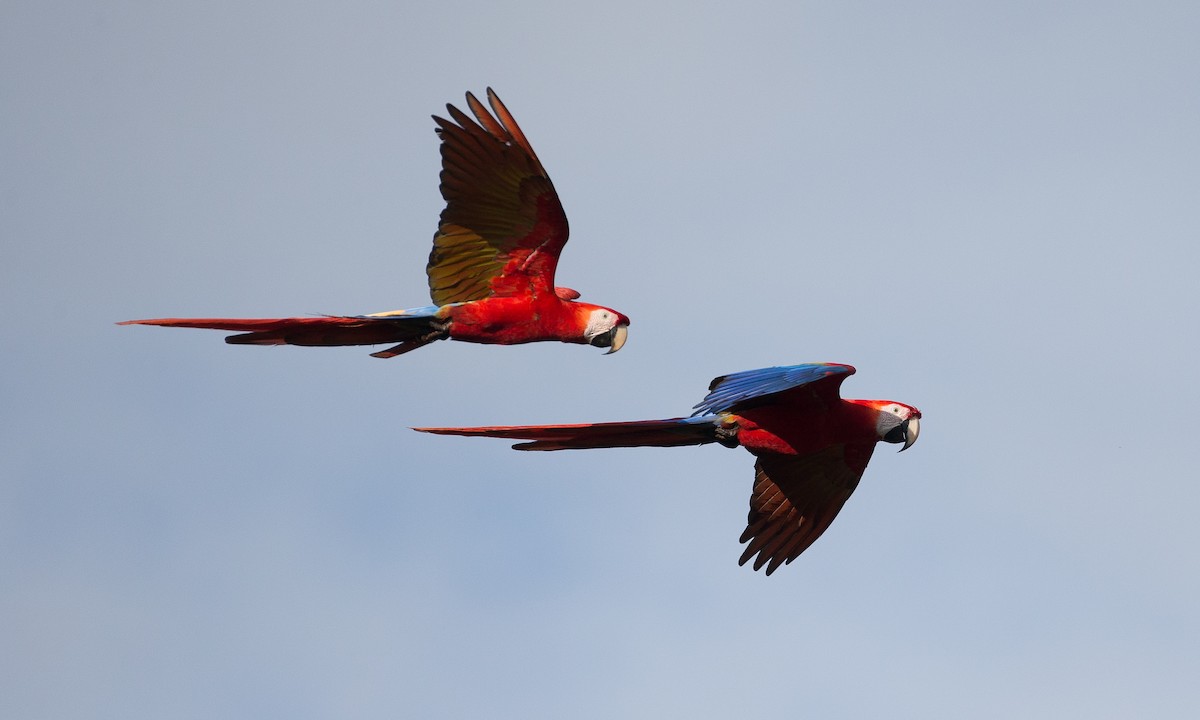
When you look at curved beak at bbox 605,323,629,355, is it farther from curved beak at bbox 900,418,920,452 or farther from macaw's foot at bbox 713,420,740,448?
curved beak at bbox 900,418,920,452

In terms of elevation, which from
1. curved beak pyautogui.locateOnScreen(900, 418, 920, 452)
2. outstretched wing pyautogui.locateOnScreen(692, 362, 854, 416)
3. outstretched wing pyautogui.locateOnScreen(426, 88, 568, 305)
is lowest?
curved beak pyautogui.locateOnScreen(900, 418, 920, 452)

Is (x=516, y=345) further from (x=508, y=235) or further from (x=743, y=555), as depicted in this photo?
(x=743, y=555)

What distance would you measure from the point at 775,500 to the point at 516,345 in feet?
6.89

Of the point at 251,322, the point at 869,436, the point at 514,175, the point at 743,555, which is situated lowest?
the point at 743,555

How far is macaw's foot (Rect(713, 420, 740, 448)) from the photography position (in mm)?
10698

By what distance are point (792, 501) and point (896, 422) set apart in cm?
100

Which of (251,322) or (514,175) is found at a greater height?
(514,175)

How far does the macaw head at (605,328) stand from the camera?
36.6 feet

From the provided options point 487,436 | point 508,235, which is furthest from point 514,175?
point 487,436

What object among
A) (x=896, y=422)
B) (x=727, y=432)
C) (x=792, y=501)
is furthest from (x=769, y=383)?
(x=792, y=501)

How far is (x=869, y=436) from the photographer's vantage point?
1111 centimetres

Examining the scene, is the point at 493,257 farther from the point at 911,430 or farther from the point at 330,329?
the point at 911,430

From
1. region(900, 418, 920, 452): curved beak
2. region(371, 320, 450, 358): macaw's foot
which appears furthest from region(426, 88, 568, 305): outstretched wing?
region(900, 418, 920, 452): curved beak

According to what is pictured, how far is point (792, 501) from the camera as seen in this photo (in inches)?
457
